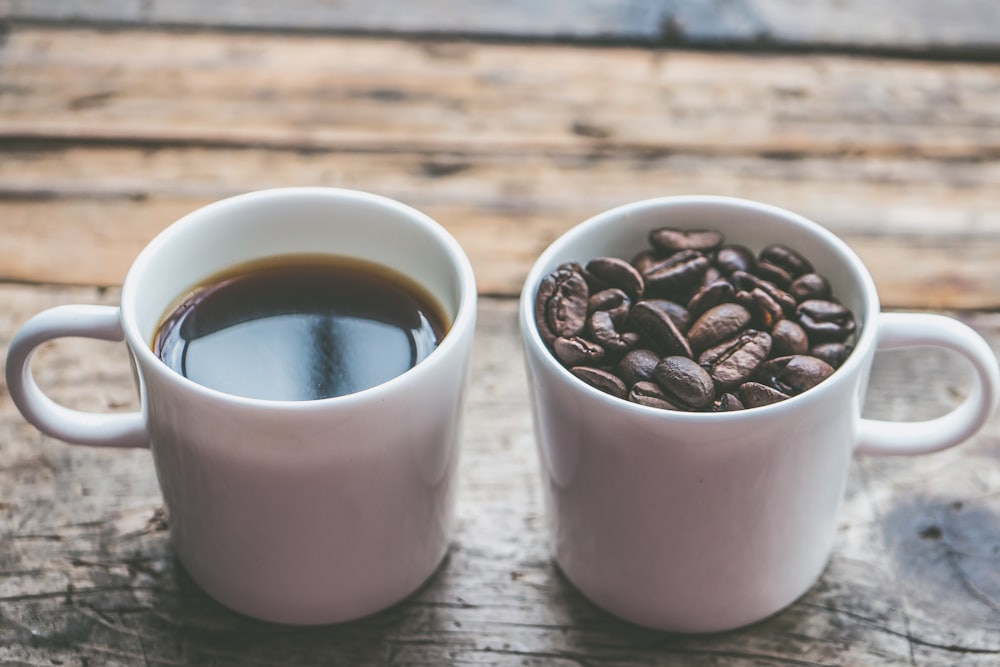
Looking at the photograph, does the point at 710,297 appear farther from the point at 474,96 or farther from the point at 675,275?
the point at 474,96

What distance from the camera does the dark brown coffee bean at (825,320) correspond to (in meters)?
0.79

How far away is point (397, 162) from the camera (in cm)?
128

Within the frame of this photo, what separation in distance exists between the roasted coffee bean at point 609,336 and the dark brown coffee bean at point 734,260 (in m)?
0.10

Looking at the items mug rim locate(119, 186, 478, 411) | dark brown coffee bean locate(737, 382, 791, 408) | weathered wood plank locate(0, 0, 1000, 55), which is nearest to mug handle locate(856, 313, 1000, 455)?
dark brown coffee bean locate(737, 382, 791, 408)

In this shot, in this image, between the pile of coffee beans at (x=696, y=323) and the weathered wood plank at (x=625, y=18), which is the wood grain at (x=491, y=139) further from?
the pile of coffee beans at (x=696, y=323)

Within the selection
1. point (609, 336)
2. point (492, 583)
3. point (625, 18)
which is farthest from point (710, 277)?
point (625, 18)

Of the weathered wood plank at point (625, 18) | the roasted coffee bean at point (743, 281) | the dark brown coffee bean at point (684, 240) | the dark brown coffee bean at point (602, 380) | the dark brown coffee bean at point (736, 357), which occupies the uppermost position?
the dark brown coffee bean at point (684, 240)

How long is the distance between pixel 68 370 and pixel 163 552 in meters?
0.23

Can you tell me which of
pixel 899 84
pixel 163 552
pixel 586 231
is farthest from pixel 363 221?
pixel 899 84

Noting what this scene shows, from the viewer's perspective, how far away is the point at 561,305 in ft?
A: 2.62

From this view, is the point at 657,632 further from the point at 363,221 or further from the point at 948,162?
the point at 948,162

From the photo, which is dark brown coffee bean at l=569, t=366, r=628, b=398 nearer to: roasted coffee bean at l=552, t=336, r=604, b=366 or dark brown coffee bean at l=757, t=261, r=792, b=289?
roasted coffee bean at l=552, t=336, r=604, b=366

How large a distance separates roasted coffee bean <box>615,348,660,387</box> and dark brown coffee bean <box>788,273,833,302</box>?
125 mm

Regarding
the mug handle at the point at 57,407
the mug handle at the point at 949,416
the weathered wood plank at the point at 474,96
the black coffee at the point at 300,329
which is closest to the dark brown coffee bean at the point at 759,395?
the mug handle at the point at 949,416
